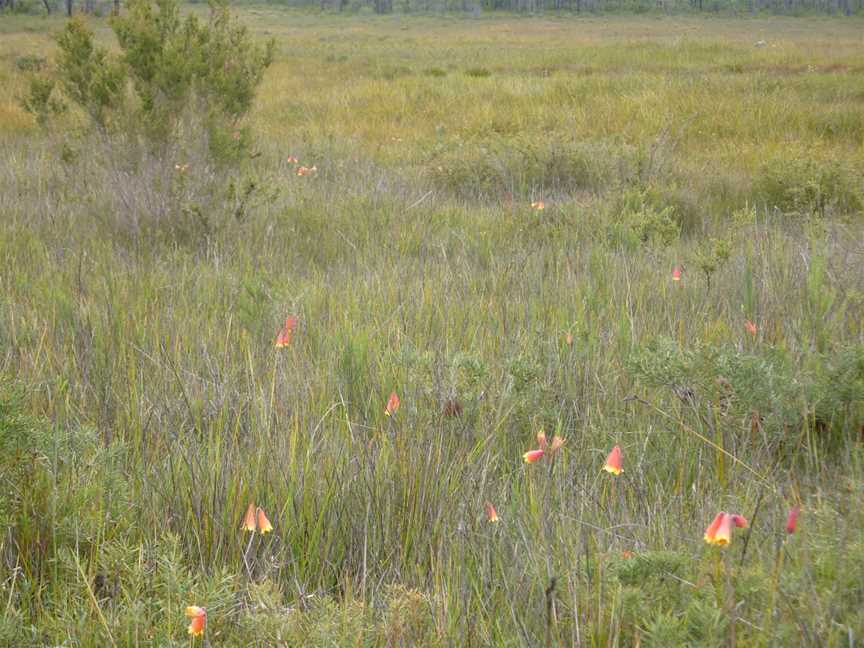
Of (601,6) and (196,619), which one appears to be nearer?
(196,619)

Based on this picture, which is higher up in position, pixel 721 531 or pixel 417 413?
pixel 721 531

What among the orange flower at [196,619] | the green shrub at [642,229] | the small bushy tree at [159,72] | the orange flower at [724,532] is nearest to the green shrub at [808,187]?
the green shrub at [642,229]

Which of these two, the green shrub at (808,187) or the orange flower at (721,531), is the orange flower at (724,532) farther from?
the green shrub at (808,187)

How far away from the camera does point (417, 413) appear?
2.39m

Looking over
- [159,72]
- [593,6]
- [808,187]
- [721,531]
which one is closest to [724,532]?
[721,531]

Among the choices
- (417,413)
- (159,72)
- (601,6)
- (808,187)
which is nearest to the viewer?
(417,413)

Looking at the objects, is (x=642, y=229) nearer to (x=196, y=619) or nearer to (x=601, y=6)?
(x=196, y=619)

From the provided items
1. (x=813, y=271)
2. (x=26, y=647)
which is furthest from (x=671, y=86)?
(x=26, y=647)

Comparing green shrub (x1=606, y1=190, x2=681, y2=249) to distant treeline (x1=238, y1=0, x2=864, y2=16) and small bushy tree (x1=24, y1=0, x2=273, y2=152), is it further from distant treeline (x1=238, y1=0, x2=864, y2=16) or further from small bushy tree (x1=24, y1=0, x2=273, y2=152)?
distant treeline (x1=238, y1=0, x2=864, y2=16)

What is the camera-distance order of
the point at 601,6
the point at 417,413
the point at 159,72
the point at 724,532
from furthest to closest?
the point at 601,6, the point at 159,72, the point at 417,413, the point at 724,532

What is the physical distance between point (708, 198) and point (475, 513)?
484 cm

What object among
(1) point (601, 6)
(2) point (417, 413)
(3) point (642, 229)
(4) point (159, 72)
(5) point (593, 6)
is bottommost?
(2) point (417, 413)

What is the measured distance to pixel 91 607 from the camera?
150 cm

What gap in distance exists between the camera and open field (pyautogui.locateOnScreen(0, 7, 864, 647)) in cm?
147
